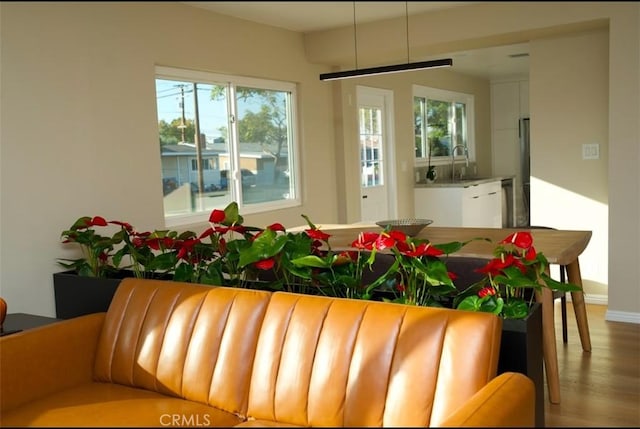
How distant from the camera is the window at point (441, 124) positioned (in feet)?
22.4

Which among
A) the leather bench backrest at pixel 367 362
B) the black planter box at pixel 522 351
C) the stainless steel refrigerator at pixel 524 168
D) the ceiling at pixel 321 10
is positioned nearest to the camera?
the ceiling at pixel 321 10

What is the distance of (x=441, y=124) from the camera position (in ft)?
23.7

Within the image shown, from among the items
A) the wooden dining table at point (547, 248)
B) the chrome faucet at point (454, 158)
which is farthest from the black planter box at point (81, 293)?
the chrome faucet at point (454, 158)

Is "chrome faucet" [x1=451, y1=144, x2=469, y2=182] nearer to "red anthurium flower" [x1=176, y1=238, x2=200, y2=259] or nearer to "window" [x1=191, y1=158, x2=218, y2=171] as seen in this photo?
"window" [x1=191, y1=158, x2=218, y2=171]

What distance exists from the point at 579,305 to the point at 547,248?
0.65m

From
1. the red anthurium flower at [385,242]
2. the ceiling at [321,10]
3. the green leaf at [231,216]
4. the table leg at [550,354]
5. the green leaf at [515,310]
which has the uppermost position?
the ceiling at [321,10]

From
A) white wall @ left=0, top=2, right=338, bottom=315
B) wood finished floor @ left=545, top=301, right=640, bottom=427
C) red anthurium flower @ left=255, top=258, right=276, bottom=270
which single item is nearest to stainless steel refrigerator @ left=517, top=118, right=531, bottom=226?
wood finished floor @ left=545, top=301, right=640, bottom=427

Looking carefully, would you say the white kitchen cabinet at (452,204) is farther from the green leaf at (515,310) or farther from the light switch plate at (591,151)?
the green leaf at (515,310)

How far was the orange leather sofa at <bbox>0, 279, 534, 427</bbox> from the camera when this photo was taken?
157cm

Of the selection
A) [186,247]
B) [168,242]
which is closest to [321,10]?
[186,247]

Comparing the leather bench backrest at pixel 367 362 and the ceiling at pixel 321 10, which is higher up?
the ceiling at pixel 321 10

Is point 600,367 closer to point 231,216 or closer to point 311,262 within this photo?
point 311,262

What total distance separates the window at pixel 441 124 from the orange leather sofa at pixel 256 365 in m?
4.99

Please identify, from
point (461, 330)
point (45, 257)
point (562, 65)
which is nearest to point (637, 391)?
point (461, 330)
